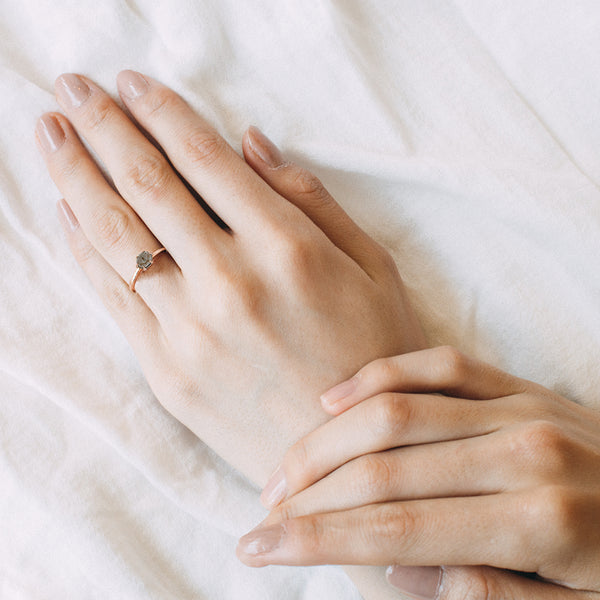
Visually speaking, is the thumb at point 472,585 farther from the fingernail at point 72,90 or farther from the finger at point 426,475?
the fingernail at point 72,90

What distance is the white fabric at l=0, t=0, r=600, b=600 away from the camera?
817mm

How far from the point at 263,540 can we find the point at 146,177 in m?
0.45

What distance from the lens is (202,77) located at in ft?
2.82

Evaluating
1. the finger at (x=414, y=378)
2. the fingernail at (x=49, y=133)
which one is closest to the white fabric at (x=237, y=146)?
the fingernail at (x=49, y=133)

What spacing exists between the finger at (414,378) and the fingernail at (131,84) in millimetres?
454

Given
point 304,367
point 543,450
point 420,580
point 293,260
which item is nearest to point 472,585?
point 420,580

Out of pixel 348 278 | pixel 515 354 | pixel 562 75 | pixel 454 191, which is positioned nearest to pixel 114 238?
pixel 348 278

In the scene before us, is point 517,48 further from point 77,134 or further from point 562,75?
point 77,134

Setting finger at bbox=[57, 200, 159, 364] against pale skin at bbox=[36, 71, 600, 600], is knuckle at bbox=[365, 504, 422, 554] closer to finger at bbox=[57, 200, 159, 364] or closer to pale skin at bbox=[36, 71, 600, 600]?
pale skin at bbox=[36, 71, 600, 600]

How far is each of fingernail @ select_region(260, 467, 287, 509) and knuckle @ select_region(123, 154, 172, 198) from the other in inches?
14.5

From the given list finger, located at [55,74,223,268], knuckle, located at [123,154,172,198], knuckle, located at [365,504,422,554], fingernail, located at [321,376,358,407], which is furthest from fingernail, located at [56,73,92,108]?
knuckle, located at [365,504,422,554]

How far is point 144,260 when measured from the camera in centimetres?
78

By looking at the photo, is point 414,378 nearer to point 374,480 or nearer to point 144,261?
point 374,480

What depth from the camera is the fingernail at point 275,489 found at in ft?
2.40
